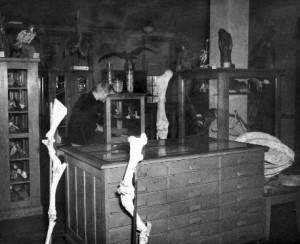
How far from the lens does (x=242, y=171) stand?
330 cm

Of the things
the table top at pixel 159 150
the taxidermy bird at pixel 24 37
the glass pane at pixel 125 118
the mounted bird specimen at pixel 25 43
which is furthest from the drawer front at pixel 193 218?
the taxidermy bird at pixel 24 37

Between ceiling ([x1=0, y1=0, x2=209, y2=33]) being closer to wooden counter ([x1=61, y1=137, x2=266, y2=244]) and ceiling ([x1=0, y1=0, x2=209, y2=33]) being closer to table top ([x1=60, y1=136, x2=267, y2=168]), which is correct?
table top ([x1=60, y1=136, x2=267, y2=168])

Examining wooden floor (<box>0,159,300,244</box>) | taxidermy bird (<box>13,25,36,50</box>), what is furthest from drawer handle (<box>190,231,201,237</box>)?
taxidermy bird (<box>13,25,36,50</box>)

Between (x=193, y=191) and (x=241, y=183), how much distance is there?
0.53 m

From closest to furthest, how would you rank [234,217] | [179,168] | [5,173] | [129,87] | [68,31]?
[179,168], [234,217], [5,173], [129,87], [68,31]

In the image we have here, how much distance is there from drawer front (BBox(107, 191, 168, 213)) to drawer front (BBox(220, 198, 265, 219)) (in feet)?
2.06

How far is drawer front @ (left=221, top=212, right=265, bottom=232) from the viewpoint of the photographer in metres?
3.27

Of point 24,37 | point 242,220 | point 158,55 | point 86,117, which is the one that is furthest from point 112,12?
point 242,220

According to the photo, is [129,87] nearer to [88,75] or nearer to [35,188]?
[35,188]

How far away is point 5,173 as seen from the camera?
14.1 feet

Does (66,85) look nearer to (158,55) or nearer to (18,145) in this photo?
(158,55)

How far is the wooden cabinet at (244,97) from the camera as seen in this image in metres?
4.07

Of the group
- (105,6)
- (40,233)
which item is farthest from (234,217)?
(105,6)

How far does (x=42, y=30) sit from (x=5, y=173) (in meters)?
5.93
